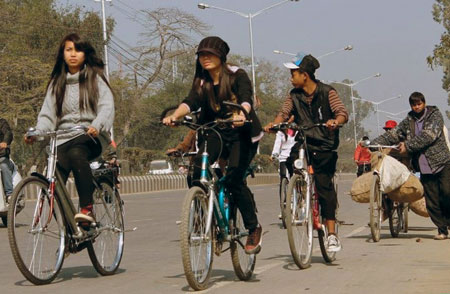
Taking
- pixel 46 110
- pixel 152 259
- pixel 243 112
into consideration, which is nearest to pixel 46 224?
pixel 46 110

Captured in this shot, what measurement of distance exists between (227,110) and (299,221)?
1.52 meters

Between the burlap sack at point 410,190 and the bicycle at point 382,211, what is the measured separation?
0.21 meters

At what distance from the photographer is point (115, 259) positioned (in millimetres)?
8891

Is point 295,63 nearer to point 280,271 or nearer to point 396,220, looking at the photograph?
point 280,271

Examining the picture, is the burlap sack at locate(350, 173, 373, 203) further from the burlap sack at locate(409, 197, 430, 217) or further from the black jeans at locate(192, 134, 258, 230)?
the black jeans at locate(192, 134, 258, 230)

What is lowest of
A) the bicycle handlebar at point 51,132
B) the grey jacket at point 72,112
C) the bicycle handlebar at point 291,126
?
the bicycle handlebar at point 51,132

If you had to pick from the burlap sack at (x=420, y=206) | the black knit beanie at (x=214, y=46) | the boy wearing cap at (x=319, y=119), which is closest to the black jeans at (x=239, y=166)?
the black knit beanie at (x=214, y=46)

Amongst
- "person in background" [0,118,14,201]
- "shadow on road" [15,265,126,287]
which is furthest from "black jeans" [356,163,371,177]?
"shadow on road" [15,265,126,287]

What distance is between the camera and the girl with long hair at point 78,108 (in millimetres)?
Result: 8250

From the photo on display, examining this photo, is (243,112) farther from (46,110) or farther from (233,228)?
(46,110)

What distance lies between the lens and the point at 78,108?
27.9 ft

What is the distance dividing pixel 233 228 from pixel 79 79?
5.81 ft

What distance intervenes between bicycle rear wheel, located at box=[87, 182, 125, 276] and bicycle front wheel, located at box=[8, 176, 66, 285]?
1.57 ft

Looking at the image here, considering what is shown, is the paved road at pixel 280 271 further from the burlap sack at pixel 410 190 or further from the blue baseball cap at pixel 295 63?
the blue baseball cap at pixel 295 63
